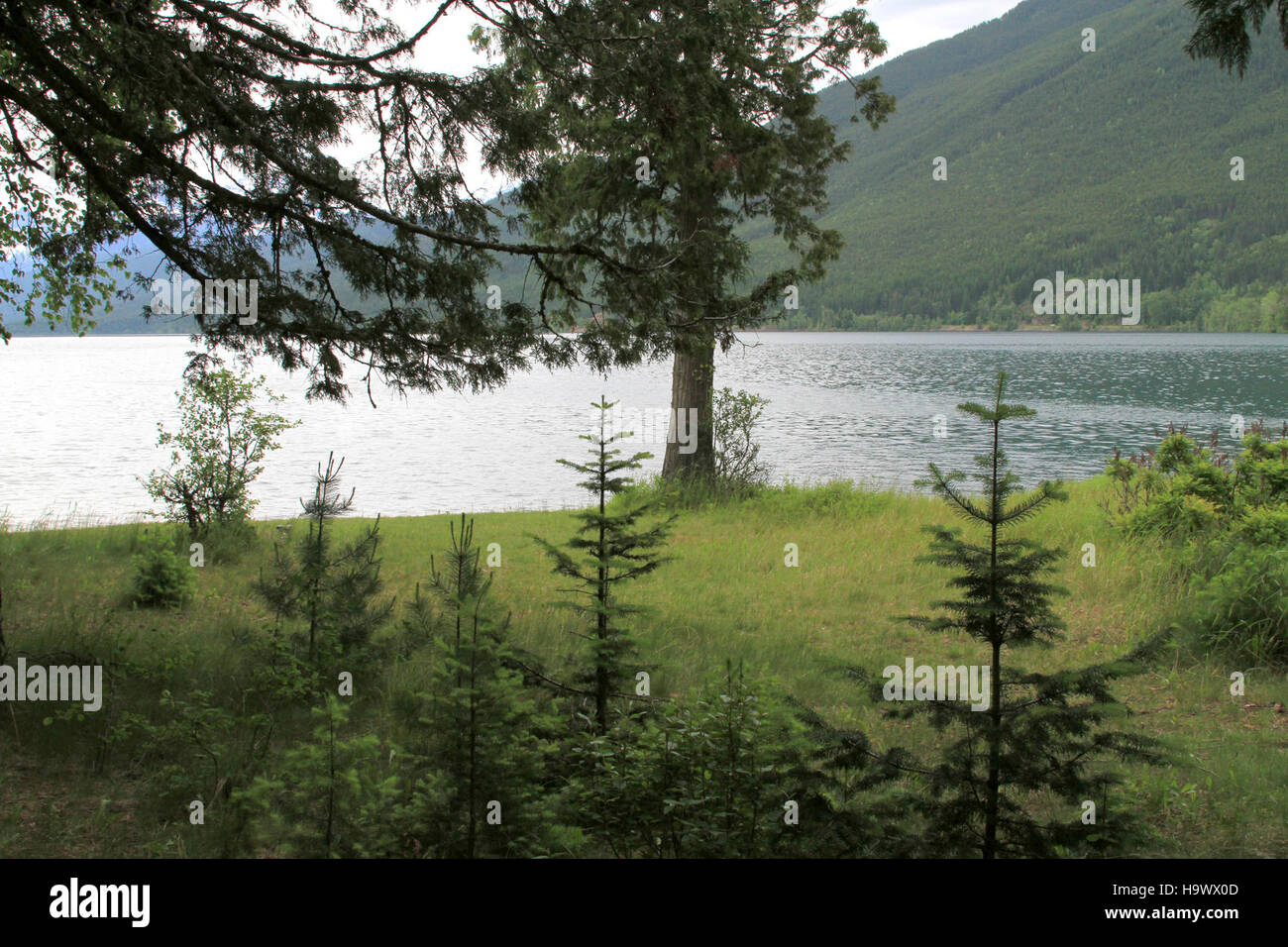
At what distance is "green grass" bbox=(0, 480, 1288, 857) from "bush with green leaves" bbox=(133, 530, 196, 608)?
5.3 inches

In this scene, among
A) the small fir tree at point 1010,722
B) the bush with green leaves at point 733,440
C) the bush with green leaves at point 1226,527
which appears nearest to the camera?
the small fir tree at point 1010,722

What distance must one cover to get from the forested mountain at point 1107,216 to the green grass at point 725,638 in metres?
62.2

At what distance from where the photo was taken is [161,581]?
25.5 ft

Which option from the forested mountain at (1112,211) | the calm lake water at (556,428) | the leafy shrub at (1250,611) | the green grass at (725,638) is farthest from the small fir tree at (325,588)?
the forested mountain at (1112,211)

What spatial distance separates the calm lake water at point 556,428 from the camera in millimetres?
20500

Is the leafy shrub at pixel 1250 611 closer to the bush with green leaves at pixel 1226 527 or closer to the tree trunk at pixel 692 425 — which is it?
the bush with green leaves at pixel 1226 527

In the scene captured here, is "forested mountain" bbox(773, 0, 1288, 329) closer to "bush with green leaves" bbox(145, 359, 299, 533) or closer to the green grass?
the green grass

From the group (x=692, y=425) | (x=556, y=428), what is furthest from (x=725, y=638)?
(x=556, y=428)

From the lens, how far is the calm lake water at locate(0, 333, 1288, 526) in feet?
67.3

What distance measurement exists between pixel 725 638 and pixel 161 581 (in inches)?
194

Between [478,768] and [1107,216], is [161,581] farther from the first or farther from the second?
[1107,216]

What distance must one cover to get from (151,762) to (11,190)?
5025 millimetres

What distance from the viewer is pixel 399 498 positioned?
19.8 metres
